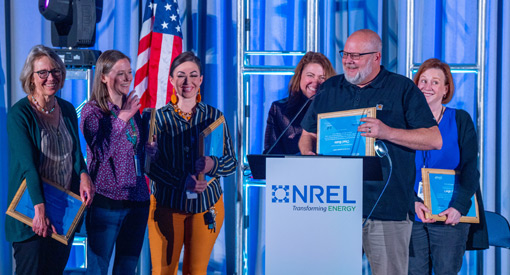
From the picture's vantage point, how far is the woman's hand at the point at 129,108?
290 cm

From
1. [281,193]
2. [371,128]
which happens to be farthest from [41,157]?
[371,128]

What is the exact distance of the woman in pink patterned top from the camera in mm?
2834

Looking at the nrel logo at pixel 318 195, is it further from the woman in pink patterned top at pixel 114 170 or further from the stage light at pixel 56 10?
the stage light at pixel 56 10

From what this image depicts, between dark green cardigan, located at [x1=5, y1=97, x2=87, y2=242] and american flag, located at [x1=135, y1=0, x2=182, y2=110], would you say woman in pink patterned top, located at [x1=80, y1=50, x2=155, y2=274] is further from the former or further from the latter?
american flag, located at [x1=135, y1=0, x2=182, y2=110]

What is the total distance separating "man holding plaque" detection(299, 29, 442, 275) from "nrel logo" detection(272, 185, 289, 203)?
43 cm

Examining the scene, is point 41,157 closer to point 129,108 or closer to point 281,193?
point 129,108

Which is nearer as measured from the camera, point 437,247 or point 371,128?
point 371,128

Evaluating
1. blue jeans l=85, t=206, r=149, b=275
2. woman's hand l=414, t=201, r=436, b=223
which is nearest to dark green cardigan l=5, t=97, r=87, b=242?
blue jeans l=85, t=206, r=149, b=275

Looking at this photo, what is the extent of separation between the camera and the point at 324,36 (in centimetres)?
427

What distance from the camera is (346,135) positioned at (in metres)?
2.45

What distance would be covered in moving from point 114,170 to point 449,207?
1.92 m

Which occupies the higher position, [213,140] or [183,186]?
[213,140]

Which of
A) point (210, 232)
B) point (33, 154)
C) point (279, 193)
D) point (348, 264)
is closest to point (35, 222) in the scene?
point (33, 154)

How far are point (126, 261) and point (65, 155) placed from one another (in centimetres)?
69
